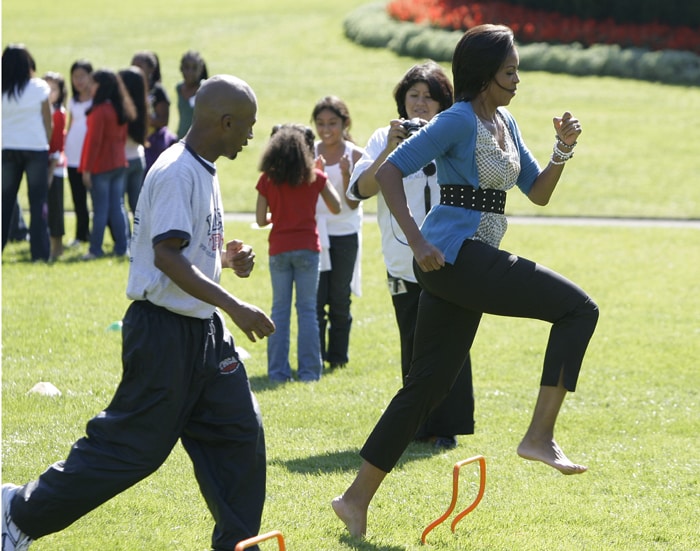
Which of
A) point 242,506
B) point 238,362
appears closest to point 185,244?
point 238,362

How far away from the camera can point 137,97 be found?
12.9m

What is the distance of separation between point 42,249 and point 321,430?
23.0 ft

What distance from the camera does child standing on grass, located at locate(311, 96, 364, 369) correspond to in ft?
28.8

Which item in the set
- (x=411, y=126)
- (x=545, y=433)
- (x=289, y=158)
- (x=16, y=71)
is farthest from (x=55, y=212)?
(x=545, y=433)

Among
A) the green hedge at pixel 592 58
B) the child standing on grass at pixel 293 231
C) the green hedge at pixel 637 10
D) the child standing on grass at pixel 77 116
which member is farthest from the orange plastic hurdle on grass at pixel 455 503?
the green hedge at pixel 637 10

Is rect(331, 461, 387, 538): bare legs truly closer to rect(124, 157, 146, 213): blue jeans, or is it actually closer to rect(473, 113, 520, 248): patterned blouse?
rect(473, 113, 520, 248): patterned blouse

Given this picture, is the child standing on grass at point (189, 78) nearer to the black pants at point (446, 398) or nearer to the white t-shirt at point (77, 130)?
the white t-shirt at point (77, 130)

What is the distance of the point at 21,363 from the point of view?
8523 mm

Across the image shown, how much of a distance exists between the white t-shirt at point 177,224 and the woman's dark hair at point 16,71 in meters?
8.36

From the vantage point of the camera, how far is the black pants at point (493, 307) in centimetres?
470

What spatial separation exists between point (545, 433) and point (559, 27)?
28307 millimetres

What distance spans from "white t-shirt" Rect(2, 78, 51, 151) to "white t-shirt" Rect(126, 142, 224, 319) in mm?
8348

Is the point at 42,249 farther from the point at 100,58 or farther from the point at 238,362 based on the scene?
the point at 100,58

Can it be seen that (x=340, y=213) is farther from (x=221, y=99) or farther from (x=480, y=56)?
(x=221, y=99)
